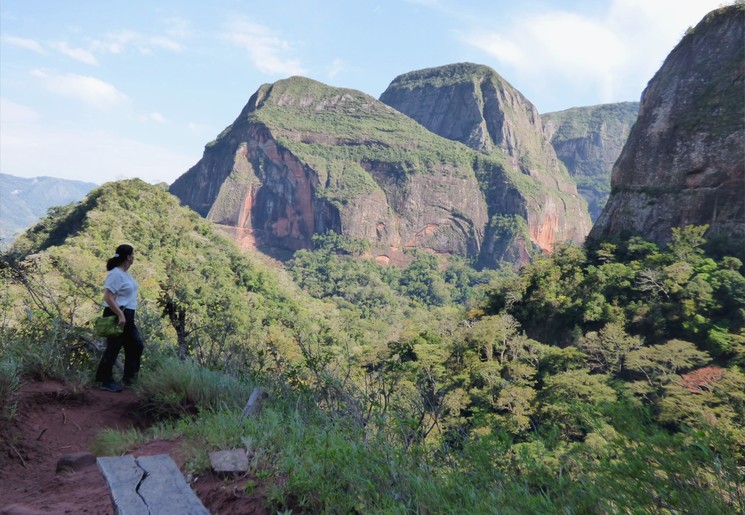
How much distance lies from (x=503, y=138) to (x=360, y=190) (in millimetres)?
38614

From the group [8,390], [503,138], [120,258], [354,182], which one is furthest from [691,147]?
[503,138]

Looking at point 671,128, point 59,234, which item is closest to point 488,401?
point 671,128

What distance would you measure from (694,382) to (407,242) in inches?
2627

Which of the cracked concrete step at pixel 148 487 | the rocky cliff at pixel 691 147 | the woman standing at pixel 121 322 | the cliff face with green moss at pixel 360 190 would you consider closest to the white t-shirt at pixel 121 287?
the woman standing at pixel 121 322

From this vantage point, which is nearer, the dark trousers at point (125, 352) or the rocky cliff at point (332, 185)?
the dark trousers at point (125, 352)

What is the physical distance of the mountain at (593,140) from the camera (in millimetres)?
130938

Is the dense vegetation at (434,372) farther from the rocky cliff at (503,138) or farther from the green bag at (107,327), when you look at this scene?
the rocky cliff at (503,138)

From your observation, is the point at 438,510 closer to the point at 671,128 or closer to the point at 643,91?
the point at 671,128

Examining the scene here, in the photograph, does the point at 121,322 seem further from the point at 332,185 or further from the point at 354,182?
the point at 354,182

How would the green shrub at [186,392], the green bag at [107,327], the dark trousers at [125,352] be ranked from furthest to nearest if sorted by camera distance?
1. the dark trousers at [125,352]
2. the green bag at [107,327]
3. the green shrub at [186,392]

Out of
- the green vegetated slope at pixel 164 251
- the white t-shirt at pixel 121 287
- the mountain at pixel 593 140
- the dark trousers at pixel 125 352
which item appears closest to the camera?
the dark trousers at pixel 125 352

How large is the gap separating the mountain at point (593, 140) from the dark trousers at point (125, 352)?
5357 inches

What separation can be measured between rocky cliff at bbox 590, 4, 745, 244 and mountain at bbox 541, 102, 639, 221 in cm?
10823

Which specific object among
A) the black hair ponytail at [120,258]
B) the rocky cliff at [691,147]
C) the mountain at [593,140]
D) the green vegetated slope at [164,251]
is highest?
the mountain at [593,140]
